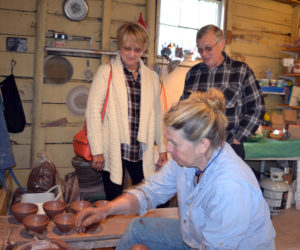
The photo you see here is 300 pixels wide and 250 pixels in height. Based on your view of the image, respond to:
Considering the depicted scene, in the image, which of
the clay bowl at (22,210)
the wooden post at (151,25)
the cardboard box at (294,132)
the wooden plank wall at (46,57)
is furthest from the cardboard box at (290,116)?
the clay bowl at (22,210)

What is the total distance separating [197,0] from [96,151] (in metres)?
2.43

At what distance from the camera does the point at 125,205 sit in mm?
1353

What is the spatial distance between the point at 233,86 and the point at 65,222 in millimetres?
1406

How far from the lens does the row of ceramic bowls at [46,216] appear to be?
4.26 ft

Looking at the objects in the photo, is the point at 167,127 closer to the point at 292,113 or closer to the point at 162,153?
the point at 162,153

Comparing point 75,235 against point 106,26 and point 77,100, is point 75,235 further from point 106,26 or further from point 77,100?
point 106,26

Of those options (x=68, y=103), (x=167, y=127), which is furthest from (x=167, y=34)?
(x=167, y=127)

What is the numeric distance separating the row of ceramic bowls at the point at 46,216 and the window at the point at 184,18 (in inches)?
90.3

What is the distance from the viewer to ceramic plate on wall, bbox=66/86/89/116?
3.11m

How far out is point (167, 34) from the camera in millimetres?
3469

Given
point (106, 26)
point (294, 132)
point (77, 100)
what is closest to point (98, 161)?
point (77, 100)

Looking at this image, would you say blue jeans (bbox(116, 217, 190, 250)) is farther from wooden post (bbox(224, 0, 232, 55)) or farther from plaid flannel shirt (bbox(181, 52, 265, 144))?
wooden post (bbox(224, 0, 232, 55))

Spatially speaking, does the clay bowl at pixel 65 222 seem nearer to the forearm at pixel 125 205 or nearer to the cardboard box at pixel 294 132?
the forearm at pixel 125 205

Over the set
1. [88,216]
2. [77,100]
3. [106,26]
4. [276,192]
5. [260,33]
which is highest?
[260,33]
